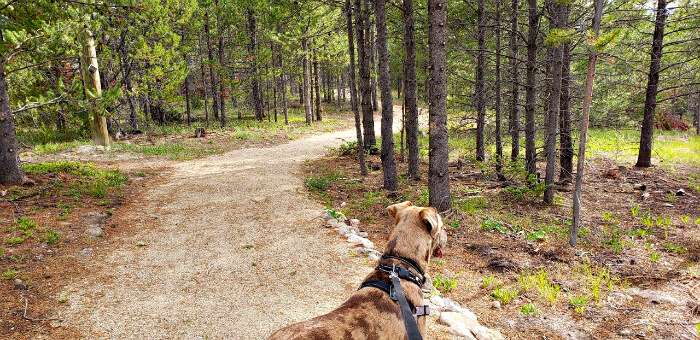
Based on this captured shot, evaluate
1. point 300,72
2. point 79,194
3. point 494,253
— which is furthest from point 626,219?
point 300,72

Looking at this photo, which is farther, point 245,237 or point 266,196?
point 266,196

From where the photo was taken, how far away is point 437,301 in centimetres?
543

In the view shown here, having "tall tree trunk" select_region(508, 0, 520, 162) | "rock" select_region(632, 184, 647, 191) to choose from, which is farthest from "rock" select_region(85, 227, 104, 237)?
"rock" select_region(632, 184, 647, 191)

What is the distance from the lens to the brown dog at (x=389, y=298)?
2469 millimetres

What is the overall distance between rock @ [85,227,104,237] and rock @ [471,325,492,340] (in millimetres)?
7571

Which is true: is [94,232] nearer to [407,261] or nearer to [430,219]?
[407,261]

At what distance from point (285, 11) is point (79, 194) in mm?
9754

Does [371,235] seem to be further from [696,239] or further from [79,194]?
[79,194]

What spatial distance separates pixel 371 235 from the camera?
334 inches

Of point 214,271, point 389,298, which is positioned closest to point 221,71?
point 214,271

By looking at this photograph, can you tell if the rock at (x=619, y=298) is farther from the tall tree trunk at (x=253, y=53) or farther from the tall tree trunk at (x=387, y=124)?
the tall tree trunk at (x=253, y=53)

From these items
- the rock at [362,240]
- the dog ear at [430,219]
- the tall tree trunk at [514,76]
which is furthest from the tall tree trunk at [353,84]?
the dog ear at [430,219]

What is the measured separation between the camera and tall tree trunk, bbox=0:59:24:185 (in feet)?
29.3

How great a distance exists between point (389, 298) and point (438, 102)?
5.81m
